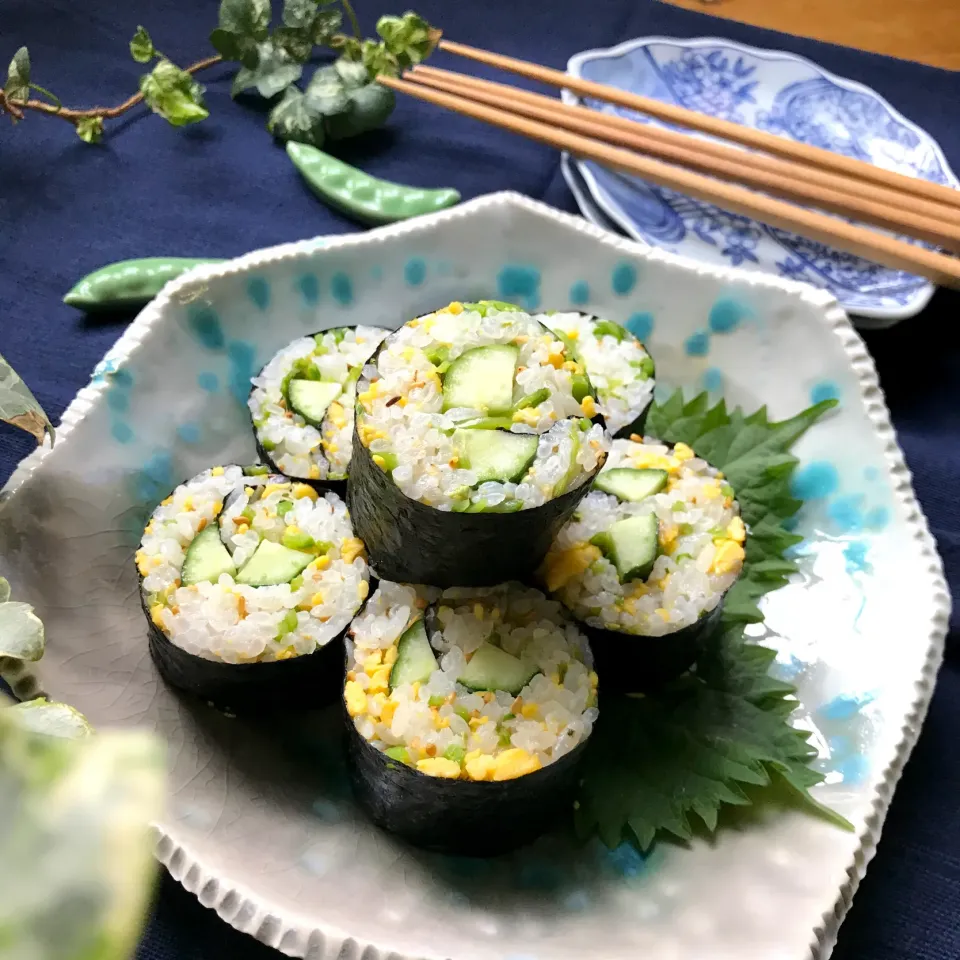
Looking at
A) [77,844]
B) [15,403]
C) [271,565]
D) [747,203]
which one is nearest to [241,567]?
[271,565]

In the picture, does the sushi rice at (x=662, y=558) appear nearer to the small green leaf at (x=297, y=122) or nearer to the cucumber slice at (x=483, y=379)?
the cucumber slice at (x=483, y=379)

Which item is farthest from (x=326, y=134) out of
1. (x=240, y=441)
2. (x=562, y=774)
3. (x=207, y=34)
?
(x=562, y=774)

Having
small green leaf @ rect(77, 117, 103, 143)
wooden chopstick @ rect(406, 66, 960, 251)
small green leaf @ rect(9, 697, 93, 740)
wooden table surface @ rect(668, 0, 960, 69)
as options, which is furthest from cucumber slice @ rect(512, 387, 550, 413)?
wooden table surface @ rect(668, 0, 960, 69)

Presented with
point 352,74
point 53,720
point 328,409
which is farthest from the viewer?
point 352,74

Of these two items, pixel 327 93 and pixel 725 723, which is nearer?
pixel 725 723

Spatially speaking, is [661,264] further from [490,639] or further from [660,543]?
[490,639]

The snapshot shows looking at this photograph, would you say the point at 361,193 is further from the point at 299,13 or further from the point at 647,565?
the point at 647,565

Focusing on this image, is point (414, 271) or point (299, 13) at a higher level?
point (299, 13)

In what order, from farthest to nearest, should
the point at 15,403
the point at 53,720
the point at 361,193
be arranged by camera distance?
the point at 361,193 < the point at 15,403 < the point at 53,720
